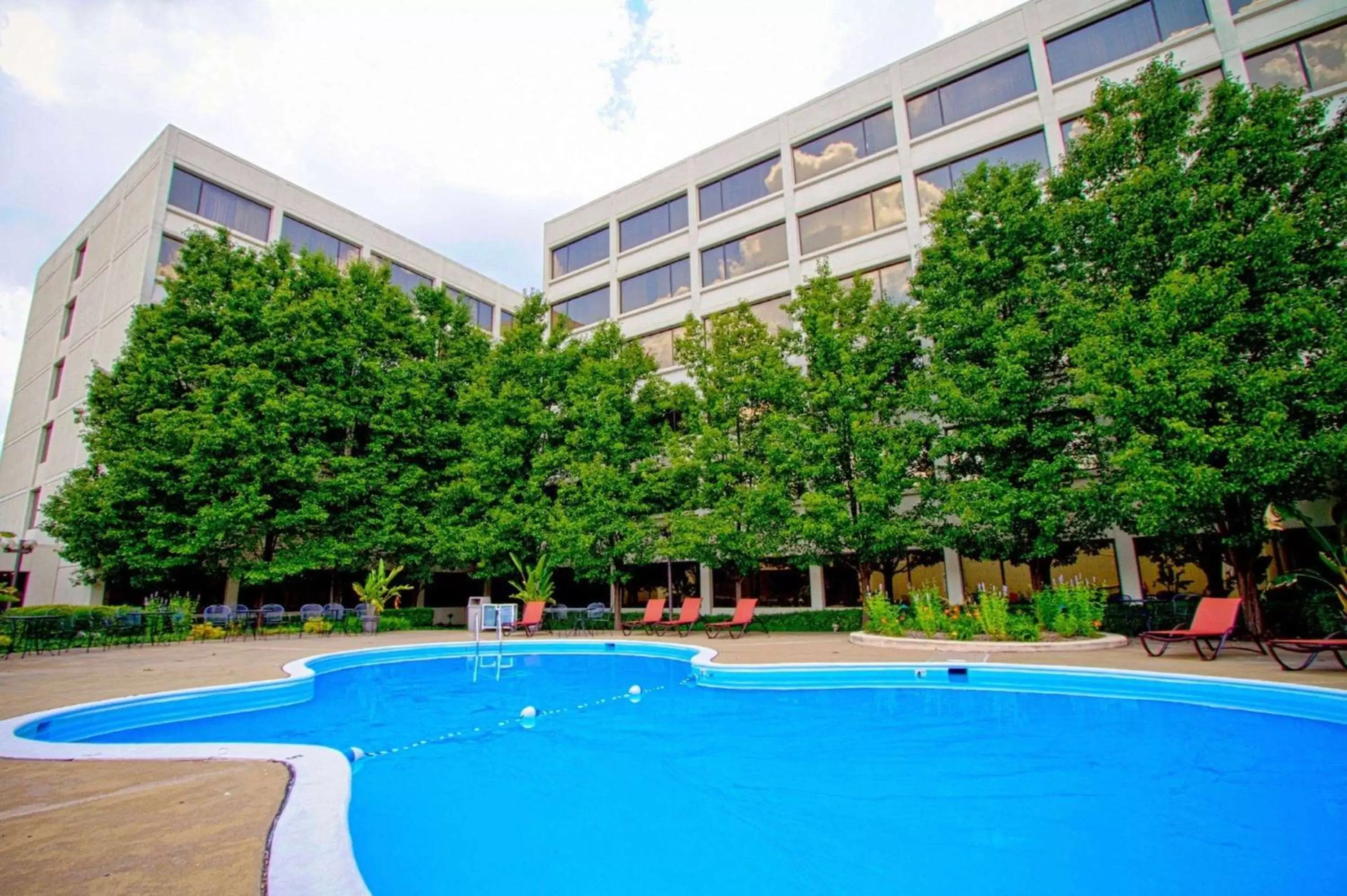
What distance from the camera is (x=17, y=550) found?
21.3m

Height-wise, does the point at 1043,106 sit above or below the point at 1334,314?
above

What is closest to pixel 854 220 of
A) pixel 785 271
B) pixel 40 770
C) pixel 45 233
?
pixel 785 271

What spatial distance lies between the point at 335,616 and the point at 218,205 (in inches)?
662

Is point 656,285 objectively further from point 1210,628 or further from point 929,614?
point 1210,628

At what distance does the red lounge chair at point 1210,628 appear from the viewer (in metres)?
9.54

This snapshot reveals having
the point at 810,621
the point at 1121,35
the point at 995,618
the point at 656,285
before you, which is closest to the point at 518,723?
the point at 995,618

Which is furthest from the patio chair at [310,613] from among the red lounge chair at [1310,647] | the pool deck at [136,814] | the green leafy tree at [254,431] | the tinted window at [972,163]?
the tinted window at [972,163]

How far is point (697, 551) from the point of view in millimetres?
17922

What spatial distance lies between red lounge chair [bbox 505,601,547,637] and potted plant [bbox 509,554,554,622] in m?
0.36

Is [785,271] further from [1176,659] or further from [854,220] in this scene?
[1176,659]

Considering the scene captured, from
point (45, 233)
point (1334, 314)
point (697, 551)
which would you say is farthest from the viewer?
point (45, 233)

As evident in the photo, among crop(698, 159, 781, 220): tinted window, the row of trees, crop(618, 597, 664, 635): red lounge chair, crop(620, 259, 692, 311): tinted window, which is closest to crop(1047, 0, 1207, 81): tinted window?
the row of trees

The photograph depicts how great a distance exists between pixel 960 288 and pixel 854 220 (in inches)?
297

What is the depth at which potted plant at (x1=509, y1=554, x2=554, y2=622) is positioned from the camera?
62.6ft
